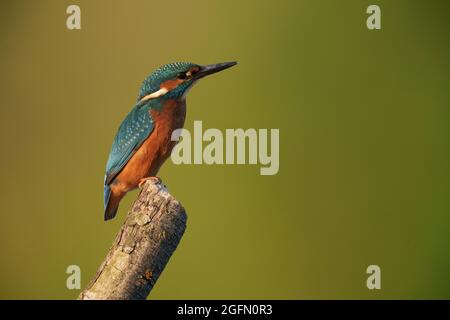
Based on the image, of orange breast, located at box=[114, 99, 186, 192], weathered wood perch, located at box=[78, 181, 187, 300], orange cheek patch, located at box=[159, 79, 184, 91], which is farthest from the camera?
orange cheek patch, located at box=[159, 79, 184, 91]

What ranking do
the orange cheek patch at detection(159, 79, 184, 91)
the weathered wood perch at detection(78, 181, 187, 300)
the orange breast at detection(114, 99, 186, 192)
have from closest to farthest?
the weathered wood perch at detection(78, 181, 187, 300) < the orange breast at detection(114, 99, 186, 192) < the orange cheek patch at detection(159, 79, 184, 91)

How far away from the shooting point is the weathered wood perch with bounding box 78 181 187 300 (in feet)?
7.11

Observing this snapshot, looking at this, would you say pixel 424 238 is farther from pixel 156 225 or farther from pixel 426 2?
pixel 156 225

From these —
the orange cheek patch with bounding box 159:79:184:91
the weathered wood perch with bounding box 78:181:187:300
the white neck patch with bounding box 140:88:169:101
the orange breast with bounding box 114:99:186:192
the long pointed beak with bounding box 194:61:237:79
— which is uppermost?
the long pointed beak with bounding box 194:61:237:79

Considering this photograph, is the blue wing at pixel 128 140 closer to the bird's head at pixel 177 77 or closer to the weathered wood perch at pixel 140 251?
the bird's head at pixel 177 77

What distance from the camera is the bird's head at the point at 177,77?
3308mm

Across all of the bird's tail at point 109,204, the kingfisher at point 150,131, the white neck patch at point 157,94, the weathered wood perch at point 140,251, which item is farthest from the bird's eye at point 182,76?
the weathered wood perch at point 140,251

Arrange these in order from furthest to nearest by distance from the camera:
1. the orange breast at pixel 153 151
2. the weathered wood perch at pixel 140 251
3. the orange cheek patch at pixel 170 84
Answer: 1. the orange cheek patch at pixel 170 84
2. the orange breast at pixel 153 151
3. the weathered wood perch at pixel 140 251

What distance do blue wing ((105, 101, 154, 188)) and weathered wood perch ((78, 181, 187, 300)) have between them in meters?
0.94

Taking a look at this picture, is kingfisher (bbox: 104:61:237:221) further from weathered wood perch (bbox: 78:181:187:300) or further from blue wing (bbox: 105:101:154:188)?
weathered wood perch (bbox: 78:181:187:300)

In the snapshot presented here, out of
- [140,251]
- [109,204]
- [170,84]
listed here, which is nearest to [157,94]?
[170,84]

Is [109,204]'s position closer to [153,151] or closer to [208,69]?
[153,151]

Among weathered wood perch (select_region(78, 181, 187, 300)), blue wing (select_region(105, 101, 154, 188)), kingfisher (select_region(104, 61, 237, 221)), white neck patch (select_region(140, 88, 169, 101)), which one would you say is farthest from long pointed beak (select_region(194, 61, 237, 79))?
weathered wood perch (select_region(78, 181, 187, 300))

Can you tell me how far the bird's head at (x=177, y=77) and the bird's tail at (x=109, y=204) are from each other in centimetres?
56
